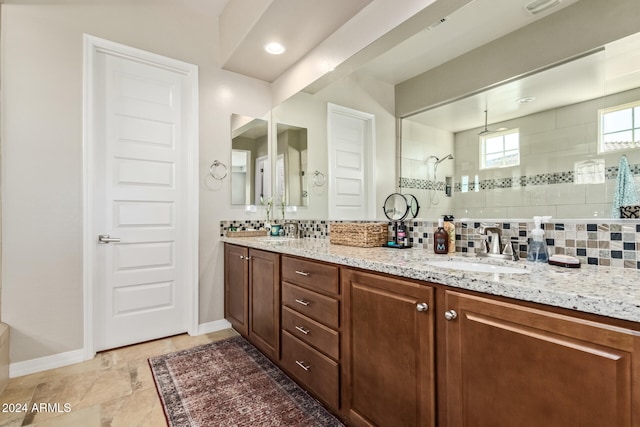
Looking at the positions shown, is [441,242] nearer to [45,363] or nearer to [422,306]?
[422,306]

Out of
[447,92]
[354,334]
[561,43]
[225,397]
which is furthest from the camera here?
[447,92]

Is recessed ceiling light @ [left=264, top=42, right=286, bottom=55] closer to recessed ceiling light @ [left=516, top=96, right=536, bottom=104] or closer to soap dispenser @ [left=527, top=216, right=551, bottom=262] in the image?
recessed ceiling light @ [left=516, top=96, right=536, bottom=104]

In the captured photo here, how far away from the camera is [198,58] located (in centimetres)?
285

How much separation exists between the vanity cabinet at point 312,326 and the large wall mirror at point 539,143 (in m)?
0.82

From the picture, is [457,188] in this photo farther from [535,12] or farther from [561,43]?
[535,12]

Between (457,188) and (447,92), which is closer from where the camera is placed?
(457,188)

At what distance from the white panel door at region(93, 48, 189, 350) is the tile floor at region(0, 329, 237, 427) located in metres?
0.31

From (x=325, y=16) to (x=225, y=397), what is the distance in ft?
8.36

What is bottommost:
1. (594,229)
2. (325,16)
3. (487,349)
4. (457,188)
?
(487,349)

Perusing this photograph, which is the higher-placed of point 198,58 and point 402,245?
point 198,58

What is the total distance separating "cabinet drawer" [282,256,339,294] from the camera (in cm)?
150

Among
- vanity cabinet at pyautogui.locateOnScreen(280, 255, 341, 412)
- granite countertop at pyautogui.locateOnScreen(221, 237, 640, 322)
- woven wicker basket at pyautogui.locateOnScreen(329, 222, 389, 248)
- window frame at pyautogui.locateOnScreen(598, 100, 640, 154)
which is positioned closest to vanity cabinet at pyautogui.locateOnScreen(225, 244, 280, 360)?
vanity cabinet at pyautogui.locateOnScreen(280, 255, 341, 412)

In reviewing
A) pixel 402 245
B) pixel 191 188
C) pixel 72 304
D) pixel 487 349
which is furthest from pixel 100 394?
pixel 487 349

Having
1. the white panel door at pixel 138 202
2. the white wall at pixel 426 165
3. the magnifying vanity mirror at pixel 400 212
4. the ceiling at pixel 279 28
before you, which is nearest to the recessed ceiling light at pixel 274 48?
the ceiling at pixel 279 28
